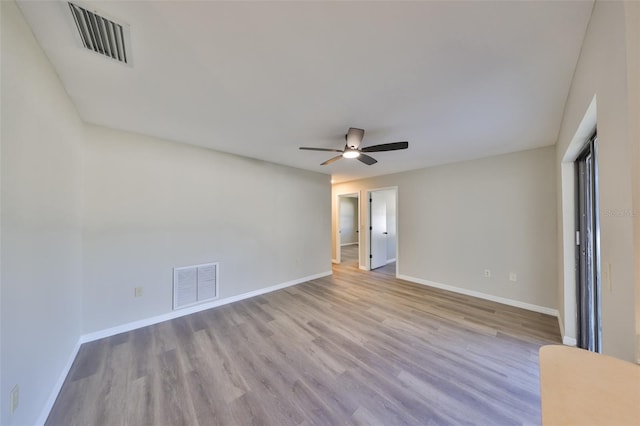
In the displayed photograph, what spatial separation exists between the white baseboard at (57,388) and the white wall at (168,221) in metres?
0.38

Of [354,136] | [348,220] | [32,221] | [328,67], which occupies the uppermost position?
[328,67]

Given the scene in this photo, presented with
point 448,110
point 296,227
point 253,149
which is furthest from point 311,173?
point 448,110

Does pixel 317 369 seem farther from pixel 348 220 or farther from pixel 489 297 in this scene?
pixel 348 220

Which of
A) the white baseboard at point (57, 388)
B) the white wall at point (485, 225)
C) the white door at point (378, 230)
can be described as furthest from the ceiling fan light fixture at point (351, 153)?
the white baseboard at point (57, 388)

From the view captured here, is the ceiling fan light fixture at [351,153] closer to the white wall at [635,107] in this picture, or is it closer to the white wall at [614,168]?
the white wall at [614,168]

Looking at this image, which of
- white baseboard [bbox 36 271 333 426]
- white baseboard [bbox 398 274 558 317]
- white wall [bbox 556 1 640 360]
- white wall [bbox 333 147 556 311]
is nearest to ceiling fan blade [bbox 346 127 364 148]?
white wall [bbox 556 1 640 360]

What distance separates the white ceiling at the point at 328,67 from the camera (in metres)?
1.10

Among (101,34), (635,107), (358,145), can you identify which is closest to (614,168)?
(635,107)

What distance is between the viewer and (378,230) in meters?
5.49

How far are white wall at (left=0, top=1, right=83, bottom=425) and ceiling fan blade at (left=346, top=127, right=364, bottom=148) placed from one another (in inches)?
84.7

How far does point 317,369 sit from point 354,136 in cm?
222

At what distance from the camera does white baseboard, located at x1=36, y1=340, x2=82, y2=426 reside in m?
1.42

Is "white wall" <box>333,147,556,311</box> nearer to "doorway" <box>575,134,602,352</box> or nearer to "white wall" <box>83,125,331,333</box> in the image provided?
"doorway" <box>575,134,602,352</box>

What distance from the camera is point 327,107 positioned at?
1.98 m
